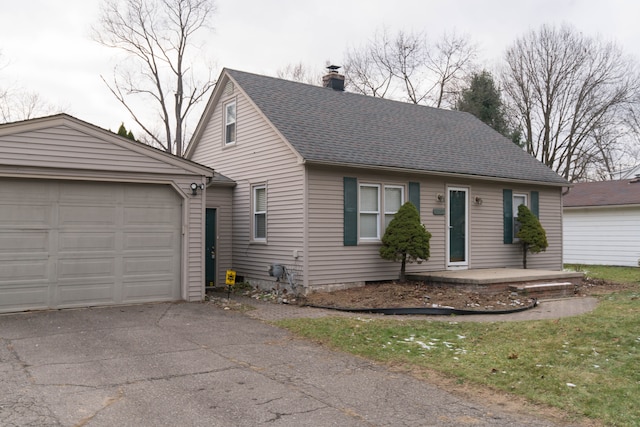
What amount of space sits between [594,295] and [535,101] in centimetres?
2165

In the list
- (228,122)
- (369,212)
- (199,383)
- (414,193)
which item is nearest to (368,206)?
(369,212)

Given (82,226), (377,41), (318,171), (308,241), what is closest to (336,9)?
(318,171)

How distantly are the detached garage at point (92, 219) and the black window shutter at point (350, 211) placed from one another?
305 cm

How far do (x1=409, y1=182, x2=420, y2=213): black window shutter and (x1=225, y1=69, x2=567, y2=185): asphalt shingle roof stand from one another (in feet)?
1.63

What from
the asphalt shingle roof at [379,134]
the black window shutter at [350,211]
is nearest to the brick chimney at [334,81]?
the asphalt shingle roof at [379,134]

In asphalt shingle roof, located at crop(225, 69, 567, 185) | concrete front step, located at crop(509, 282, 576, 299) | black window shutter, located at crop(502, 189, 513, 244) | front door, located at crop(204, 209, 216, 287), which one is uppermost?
asphalt shingle roof, located at crop(225, 69, 567, 185)

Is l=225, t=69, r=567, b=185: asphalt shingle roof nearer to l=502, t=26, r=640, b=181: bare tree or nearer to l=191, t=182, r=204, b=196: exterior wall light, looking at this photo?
l=191, t=182, r=204, b=196: exterior wall light

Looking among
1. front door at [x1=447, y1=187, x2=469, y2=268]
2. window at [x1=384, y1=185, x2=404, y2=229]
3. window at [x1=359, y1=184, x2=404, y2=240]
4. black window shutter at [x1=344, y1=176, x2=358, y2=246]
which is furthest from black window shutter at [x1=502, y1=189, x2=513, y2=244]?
black window shutter at [x1=344, y1=176, x2=358, y2=246]

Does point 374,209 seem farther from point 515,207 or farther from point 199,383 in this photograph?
point 199,383

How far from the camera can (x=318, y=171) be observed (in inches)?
476

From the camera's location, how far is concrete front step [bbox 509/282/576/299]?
12148 millimetres

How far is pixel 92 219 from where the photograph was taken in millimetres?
10273

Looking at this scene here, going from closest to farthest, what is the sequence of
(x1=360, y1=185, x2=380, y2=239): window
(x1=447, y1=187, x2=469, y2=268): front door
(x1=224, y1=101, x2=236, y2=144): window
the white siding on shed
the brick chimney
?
(x1=360, y1=185, x2=380, y2=239): window, (x1=447, y1=187, x2=469, y2=268): front door, (x1=224, y1=101, x2=236, y2=144): window, the brick chimney, the white siding on shed

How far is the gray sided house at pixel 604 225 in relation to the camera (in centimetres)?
2044
